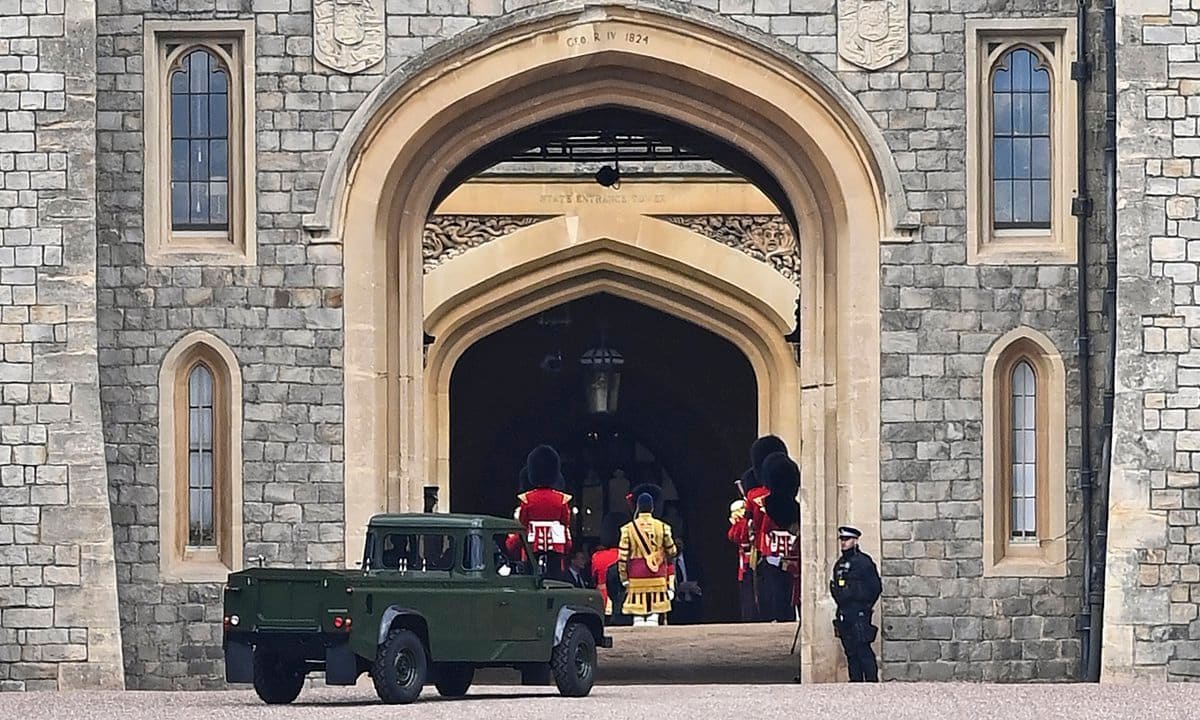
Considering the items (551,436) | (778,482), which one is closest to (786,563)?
(778,482)

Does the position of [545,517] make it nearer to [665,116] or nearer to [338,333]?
[665,116]

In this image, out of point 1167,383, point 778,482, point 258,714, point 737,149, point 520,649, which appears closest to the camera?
point 258,714

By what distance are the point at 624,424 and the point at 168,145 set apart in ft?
44.7

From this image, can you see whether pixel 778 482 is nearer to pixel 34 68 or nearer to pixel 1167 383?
pixel 1167 383

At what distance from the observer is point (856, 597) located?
17516 millimetres

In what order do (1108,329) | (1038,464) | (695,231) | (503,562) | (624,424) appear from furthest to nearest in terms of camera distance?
(624,424)
(695,231)
(1038,464)
(1108,329)
(503,562)

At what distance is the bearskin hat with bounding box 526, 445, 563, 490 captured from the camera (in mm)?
22016

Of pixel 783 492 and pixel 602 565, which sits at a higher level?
pixel 783 492

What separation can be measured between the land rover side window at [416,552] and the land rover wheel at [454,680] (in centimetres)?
58

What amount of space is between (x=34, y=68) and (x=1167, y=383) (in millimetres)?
7119

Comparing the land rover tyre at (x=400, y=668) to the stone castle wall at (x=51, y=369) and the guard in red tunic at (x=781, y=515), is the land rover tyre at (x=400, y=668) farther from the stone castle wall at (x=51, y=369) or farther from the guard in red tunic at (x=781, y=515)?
the guard in red tunic at (x=781, y=515)

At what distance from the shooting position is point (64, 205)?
17.6 meters

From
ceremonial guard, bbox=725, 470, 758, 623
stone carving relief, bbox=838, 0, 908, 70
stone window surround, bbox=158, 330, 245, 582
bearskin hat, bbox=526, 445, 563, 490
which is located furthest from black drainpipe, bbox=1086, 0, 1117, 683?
ceremonial guard, bbox=725, 470, 758, 623

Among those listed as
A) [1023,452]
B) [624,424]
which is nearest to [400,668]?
[1023,452]
